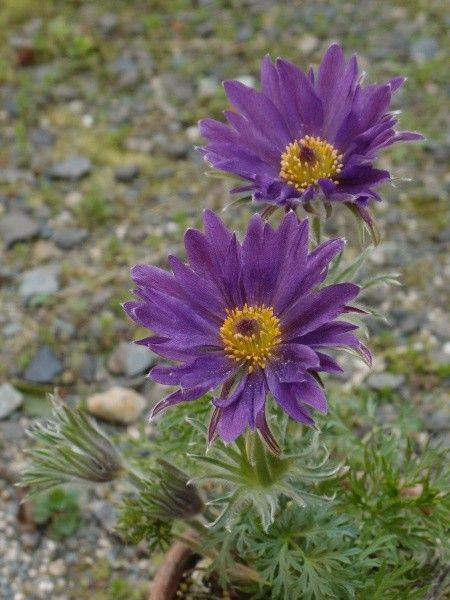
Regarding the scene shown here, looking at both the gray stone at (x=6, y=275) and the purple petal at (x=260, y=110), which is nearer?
the purple petal at (x=260, y=110)

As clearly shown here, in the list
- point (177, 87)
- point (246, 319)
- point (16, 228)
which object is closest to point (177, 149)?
point (177, 87)

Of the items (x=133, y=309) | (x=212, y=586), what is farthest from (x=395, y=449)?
(x=133, y=309)

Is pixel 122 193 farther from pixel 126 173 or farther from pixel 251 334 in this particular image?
pixel 251 334

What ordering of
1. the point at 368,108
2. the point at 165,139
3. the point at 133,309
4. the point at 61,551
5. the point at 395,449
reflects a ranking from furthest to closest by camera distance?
the point at 165,139
the point at 61,551
the point at 395,449
the point at 368,108
the point at 133,309

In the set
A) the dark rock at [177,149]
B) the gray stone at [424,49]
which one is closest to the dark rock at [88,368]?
the dark rock at [177,149]

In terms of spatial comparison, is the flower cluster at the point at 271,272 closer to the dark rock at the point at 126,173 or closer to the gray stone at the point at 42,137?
the dark rock at the point at 126,173

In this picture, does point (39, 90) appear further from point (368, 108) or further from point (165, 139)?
point (368, 108)
